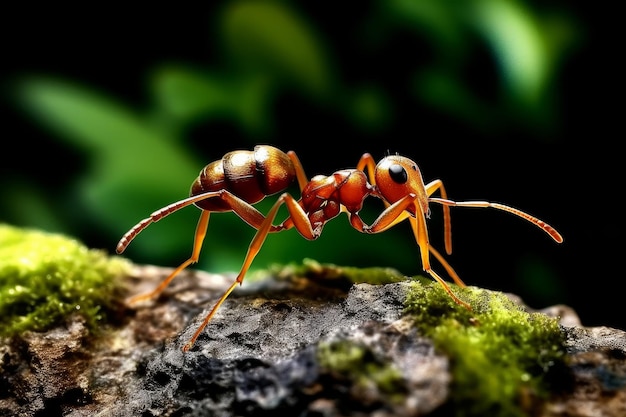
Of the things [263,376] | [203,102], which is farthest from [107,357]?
[203,102]

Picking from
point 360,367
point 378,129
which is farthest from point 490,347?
point 378,129

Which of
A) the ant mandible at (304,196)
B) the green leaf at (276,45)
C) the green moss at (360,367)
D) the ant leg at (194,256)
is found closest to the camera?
the green moss at (360,367)

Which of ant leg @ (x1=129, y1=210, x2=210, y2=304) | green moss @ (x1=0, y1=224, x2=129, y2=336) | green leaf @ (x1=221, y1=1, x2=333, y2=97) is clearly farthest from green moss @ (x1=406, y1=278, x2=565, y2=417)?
green leaf @ (x1=221, y1=1, x2=333, y2=97)

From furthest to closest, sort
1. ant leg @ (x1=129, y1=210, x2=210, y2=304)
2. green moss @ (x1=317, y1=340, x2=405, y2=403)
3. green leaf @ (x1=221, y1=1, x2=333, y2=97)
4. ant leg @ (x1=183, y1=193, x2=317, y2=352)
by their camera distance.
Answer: green leaf @ (x1=221, y1=1, x2=333, y2=97) → ant leg @ (x1=129, y1=210, x2=210, y2=304) → ant leg @ (x1=183, y1=193, x2=317, y2=352) → green moss @ (x1=317, y1=340, x2=405, y2=403)

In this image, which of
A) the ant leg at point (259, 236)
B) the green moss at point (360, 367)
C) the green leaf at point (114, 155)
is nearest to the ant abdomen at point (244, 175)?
the ant leg at point (259, 236)

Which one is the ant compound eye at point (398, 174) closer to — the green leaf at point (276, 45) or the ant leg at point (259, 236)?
the ant leg at point (259, 236)

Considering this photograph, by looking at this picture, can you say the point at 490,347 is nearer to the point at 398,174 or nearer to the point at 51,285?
the point at 398,174

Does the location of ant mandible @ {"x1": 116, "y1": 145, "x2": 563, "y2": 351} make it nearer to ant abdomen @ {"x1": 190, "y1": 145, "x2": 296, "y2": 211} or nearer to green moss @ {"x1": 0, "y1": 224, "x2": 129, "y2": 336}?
ant abdomen @ {"x1": 190, "y1": 145, "x2": 296, "y2": 211}
